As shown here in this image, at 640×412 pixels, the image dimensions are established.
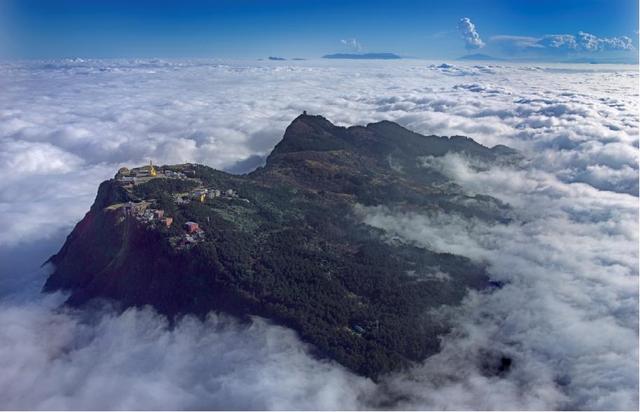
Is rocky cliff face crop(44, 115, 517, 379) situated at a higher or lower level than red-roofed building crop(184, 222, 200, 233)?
lower

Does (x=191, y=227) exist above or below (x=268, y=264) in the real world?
above

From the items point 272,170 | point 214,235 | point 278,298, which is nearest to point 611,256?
point 278,298

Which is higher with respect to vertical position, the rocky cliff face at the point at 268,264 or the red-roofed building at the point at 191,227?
the red-roofed building at the point at 191,227

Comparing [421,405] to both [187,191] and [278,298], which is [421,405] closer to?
[278,298]

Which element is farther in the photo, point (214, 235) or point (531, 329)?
point (214, 235)

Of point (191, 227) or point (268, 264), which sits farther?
point (191, 227)

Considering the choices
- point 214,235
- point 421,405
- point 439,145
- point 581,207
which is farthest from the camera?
point 439,145

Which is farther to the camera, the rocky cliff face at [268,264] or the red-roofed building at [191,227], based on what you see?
the red-roofed building at [191,227]

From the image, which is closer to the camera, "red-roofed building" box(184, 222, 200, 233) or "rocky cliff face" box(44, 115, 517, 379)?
"rocky cliff face" box(44, 115, 517, 379)
